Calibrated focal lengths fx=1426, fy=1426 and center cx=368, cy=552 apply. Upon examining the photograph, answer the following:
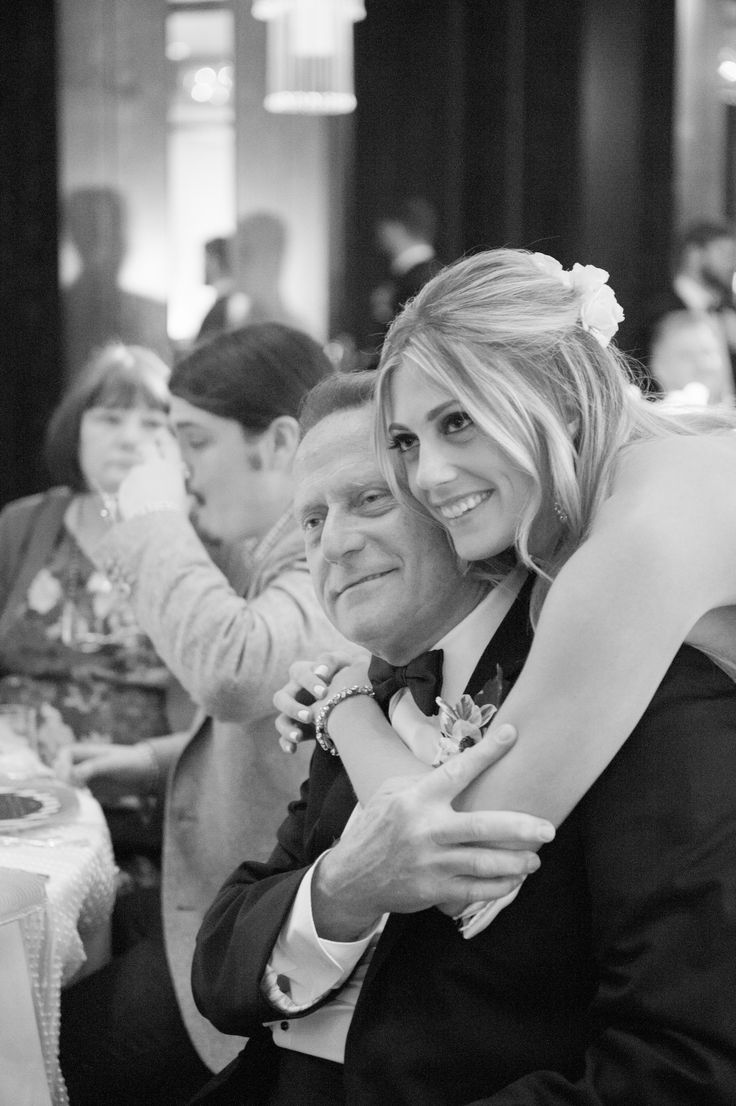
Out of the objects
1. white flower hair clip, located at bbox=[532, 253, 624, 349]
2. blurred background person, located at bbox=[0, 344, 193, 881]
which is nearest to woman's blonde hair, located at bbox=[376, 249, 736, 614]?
white flower hair clip, located at bbox=[532, 253, 624, 349]

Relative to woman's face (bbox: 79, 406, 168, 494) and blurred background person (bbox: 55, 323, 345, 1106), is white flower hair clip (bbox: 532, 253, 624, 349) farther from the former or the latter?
woman's face (bbox: 79, 406, 168, 494)

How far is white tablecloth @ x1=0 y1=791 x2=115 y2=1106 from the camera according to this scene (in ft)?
5.54

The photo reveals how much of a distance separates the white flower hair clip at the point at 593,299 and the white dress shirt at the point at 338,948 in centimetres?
27

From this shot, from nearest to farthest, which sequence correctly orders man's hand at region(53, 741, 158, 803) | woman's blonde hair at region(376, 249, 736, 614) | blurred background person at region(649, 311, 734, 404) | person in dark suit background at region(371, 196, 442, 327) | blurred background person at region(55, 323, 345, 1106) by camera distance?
1. woman's blonde hair at region(376, 249, 736, 614)
2. blurred background person at region(55, 323, 345, 1106)
3. man's hand at region(53, 741, 158, 803)
4. blurred background person at region(649, 311, 734, 404)
5. person in dark suit background at region(371, 196, 442, 327)

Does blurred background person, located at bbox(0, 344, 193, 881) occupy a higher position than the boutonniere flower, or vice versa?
the boutonniere flower

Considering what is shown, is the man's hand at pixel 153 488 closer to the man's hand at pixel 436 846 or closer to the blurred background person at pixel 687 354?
the man's hand at pixel 436 846

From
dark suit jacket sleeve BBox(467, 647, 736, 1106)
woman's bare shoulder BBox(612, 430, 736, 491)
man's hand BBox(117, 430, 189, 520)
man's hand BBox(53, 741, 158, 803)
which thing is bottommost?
man's hand BBox(53, 741, 158, 803)

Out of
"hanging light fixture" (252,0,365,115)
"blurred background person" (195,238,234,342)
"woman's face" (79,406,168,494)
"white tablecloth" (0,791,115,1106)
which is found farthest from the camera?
"hanging light fixture" (252,0,365,115)

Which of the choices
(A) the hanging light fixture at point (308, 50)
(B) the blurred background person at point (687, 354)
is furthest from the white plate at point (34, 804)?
(A) the hanging light fixture at point (308, 50)

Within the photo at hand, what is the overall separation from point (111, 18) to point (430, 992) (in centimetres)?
550

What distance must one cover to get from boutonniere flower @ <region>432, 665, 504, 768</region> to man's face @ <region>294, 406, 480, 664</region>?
193 millimetres

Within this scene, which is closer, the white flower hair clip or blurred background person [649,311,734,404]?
the white flower hair clip

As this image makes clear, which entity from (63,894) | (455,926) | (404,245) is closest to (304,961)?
(455,926)

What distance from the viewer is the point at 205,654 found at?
2135 millimetres
